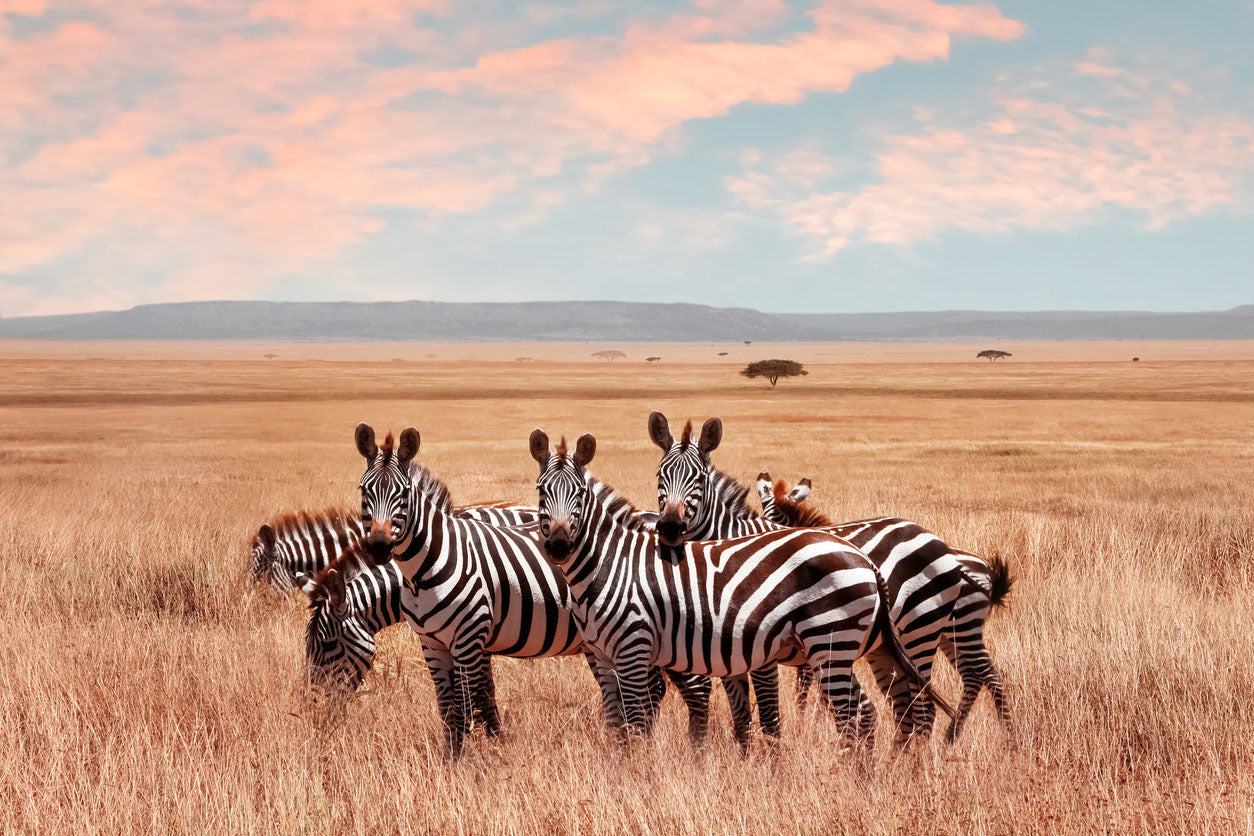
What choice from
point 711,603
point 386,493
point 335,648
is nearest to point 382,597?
point 335,648

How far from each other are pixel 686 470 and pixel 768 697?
180cm

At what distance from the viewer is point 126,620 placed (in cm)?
1052

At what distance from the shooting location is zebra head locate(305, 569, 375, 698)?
7176 mm

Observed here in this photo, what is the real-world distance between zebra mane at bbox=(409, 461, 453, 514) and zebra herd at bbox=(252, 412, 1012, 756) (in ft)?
0.05

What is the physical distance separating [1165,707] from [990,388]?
79.8m

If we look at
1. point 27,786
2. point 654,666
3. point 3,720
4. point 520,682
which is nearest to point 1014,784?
point 654,666

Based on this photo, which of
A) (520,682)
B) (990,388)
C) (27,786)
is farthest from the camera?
(990,388)

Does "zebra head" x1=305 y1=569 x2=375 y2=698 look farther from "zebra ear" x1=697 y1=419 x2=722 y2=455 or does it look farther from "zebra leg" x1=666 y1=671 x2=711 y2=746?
"zebra ear" x1=697 y1=419 x2=722 y2=455

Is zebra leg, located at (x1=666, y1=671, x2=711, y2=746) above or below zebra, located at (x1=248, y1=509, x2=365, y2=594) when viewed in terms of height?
below

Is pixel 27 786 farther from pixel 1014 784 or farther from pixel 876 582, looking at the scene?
pixel 1014 784

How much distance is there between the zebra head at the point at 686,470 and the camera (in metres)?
7.20

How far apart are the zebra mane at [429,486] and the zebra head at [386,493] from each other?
77mm

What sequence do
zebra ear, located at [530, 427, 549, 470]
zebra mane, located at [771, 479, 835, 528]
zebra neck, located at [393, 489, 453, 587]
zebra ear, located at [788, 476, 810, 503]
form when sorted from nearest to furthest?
zebra ear, located at [530, 427, 549, 470]
zebra neck, located at [393, 489, 453, 587]
zebra mane, located at [771, 479, 835, 528]
zebra ear, located at [788, 476, 810, 503]

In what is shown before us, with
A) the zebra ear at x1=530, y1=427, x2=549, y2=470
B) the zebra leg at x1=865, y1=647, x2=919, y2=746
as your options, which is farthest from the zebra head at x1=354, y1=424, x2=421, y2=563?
the zebra leg at x1=865, y1=647, x2=919, y2=746
